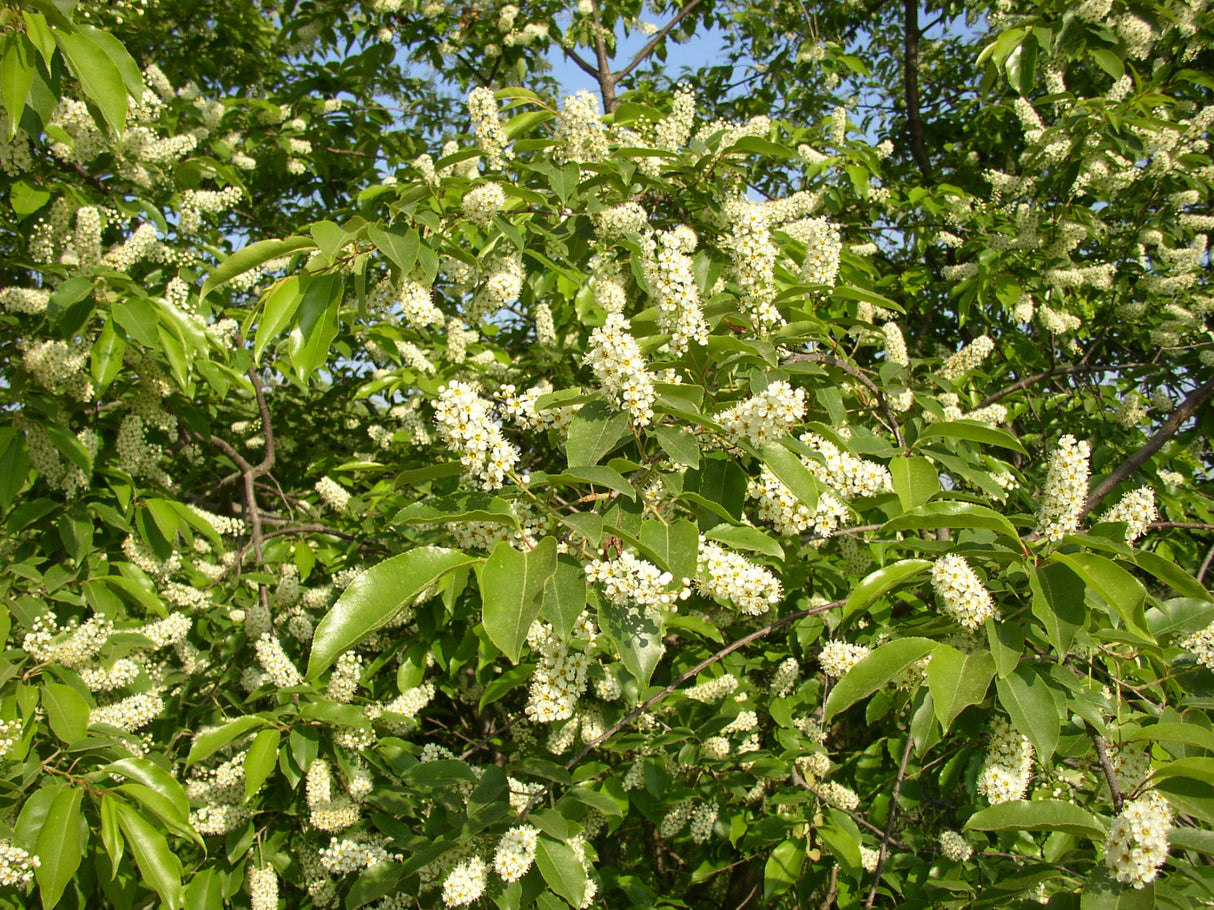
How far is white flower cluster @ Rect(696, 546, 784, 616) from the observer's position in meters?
1.69

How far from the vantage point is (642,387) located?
63.5 inches

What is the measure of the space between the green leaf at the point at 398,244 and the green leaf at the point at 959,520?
1285 millimetres

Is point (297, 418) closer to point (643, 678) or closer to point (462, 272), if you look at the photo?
point (462, 272)

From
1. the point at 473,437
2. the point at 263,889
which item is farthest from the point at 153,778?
the point at 473,437

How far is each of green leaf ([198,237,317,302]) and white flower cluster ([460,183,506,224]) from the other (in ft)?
2.00

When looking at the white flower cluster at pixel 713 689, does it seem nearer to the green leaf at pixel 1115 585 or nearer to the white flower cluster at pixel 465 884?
the white flower cluster at pixel 465 884

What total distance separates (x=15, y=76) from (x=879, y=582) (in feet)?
8.42

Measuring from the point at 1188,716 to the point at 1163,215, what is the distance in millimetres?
3911

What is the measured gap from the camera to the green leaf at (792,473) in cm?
155

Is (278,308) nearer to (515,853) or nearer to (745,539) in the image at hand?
(745,539)

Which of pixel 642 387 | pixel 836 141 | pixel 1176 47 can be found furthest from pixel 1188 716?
pixel 1176 47

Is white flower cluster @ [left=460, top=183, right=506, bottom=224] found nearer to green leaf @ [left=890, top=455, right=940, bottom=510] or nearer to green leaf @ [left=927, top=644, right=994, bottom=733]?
green leaf @ [left=890, top=455, right=940, bottom=510]

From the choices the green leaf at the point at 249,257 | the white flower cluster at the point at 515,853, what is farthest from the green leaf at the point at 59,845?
the green leaf at the point at 249,257

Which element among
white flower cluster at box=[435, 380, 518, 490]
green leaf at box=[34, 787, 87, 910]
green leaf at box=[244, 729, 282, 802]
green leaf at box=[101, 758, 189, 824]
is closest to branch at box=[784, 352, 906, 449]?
white flower cluster at box=[435, 380, 518, 490]
